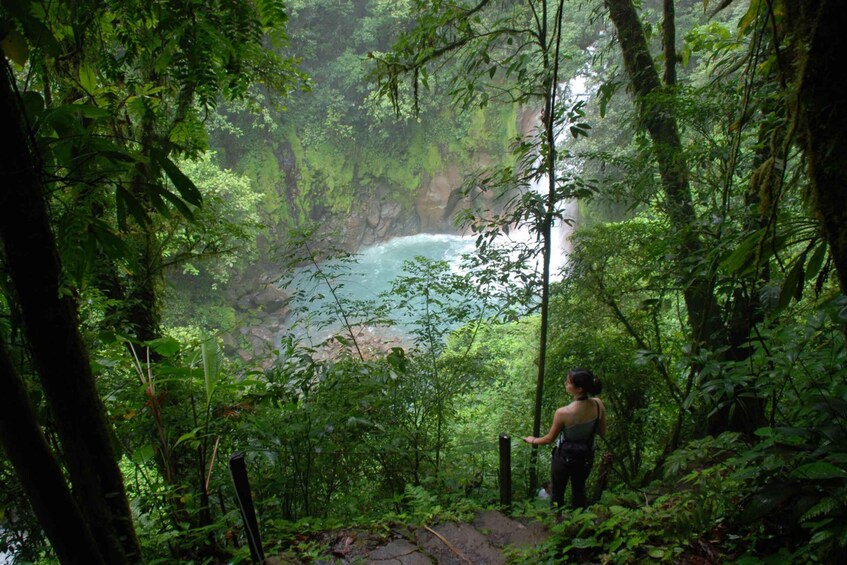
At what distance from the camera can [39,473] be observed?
83cm

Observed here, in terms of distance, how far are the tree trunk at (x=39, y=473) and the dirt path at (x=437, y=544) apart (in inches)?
56.1

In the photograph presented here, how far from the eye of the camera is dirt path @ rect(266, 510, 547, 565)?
2303mm

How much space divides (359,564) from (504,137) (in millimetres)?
21959

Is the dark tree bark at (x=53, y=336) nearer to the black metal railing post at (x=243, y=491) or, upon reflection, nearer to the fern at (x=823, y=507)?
the black metal railing post at (x=243, y=491)

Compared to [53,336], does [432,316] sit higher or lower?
lower

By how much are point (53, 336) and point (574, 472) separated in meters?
3.24

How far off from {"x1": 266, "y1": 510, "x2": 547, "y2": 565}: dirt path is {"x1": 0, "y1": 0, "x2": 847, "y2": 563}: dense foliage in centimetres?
14

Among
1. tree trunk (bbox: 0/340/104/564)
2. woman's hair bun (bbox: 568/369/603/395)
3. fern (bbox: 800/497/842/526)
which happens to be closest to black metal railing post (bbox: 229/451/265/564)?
tree trunk (bbox: 0/340/104/564)

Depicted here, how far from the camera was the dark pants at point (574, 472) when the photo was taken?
322 cm

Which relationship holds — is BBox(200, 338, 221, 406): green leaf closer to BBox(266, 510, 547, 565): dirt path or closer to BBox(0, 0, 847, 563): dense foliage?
BBox(0, 0, 847, 563): dense foliage

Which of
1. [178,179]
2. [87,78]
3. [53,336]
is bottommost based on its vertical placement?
[53,336]

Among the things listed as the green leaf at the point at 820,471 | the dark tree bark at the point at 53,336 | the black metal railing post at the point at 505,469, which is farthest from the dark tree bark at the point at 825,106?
the black metal railing post at the point at 505,469

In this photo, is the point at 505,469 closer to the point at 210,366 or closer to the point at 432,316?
the point at 432,316

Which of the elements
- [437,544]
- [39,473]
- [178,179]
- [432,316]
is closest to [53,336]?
[39,473]
